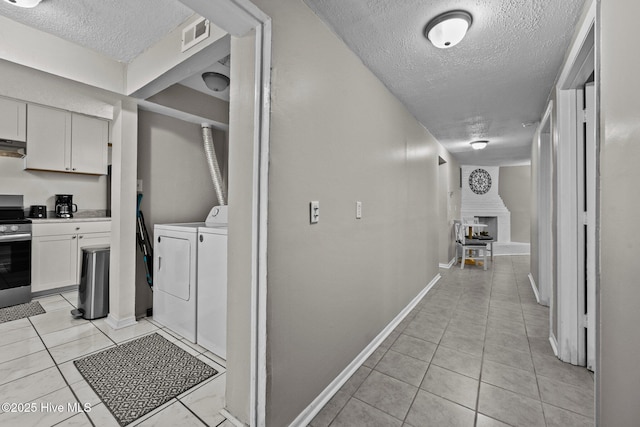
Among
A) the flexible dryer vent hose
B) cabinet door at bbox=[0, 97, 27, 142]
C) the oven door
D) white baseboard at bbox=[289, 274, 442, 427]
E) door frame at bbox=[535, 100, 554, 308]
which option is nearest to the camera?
white baseboard at bbox=[289, 274, 442, 427]

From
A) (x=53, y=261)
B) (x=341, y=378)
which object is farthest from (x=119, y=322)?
(x=341, y=378)

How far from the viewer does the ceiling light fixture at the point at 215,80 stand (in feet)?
7.98

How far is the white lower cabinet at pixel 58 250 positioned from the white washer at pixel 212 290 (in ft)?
6.84

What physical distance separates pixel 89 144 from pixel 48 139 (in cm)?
41

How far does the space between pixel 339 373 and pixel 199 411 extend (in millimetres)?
855

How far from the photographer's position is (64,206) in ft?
12.0

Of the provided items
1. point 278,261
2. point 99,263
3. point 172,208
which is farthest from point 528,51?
point 99,263

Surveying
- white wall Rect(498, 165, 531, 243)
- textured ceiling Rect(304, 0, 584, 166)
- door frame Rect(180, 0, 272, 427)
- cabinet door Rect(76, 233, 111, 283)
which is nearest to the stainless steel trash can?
cabinet door Rect(76, 233, 111, 283)

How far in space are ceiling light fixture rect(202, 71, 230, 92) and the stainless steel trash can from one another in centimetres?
194

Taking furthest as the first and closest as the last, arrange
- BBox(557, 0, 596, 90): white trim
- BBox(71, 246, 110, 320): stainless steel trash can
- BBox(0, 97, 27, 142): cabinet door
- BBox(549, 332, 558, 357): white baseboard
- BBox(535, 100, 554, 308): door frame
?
BBox(535, 100, 554, 308): door frame < BBox(0, 97, 27, 142): cabinet door < BBox(71, 246, 110, 320): stainless steel trash can < BBox(549, 332, 558, 357): white baseboard < BBox(557, 0, 596, 90): white trim

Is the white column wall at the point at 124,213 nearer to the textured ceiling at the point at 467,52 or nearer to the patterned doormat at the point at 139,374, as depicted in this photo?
the patterned doormat at the point at 139,374

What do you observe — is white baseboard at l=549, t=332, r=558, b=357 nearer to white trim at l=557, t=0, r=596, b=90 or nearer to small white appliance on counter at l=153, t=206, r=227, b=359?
white trim at l=557, t=0, r=596, b=90

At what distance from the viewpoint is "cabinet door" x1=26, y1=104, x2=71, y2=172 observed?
3.29m

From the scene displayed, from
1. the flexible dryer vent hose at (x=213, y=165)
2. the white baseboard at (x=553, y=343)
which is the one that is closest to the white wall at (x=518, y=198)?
the white baseboard at (x=553, y=343)
